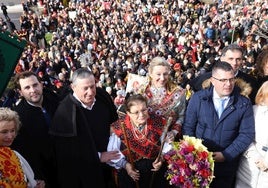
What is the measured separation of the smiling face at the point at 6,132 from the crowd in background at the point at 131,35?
7.32 m

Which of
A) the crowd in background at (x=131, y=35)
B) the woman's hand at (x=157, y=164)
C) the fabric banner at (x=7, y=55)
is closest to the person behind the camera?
the woman's hand at (x=157, y=164)

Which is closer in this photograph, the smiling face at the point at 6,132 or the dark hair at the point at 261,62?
the smiling face at the point at 6,132

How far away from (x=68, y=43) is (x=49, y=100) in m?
15.4

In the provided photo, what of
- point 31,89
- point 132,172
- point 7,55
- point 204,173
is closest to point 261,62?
point 204,173

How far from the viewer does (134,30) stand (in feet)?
66.1

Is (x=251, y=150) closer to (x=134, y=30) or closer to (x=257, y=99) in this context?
(x=257, y=99)

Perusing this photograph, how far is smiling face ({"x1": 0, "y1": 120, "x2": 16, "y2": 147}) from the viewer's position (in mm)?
2938

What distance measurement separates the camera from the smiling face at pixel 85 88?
11.6ft

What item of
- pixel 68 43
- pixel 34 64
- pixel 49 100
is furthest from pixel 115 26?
pixel 49 100

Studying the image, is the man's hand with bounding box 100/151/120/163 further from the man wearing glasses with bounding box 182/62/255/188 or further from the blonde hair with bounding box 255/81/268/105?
the blonde hair with bounding box 255/81/268/105

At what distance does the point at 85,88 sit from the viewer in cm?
356

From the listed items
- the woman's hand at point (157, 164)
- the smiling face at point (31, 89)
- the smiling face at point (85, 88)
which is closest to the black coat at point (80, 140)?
the smiling face at point (85, 88)

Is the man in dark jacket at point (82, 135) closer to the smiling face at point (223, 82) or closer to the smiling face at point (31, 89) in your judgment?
the smiling face at point (31, 89)

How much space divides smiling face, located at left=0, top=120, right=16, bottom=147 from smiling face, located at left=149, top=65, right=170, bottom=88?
1637mm
